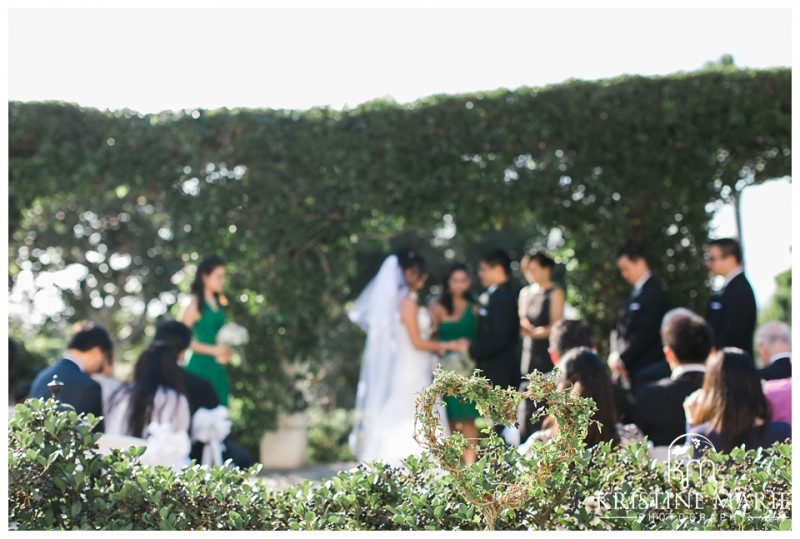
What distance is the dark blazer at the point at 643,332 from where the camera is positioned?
22.1 feet

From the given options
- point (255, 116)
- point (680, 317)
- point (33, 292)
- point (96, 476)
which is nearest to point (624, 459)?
point (680, 317)

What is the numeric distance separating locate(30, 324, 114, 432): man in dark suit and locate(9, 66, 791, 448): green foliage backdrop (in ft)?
8.45

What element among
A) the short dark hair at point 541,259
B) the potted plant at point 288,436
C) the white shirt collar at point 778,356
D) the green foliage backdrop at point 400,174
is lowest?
the potted plant at point 288,436

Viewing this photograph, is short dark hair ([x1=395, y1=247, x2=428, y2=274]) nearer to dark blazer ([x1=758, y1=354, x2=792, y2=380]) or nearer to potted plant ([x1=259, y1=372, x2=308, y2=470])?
potted plant ([x1=259, y1=372, x2=308, y2=470])

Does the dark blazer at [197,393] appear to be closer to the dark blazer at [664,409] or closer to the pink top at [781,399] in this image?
the dark blazer at [664,409]

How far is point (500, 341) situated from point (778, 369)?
2.29m

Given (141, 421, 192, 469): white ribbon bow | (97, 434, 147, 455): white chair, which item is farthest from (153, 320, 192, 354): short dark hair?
(97, 434, 147, 455): white chair

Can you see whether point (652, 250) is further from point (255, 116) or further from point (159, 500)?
point (159, 500)

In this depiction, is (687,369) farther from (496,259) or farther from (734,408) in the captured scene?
(496,259)

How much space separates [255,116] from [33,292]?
19.4 feet

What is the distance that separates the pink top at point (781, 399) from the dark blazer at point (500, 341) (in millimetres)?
2434

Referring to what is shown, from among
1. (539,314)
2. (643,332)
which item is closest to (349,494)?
(539,314)

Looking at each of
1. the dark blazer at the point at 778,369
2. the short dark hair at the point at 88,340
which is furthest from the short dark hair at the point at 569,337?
the short dark hair at the point at 88,340

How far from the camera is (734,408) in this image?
13.3 feet
